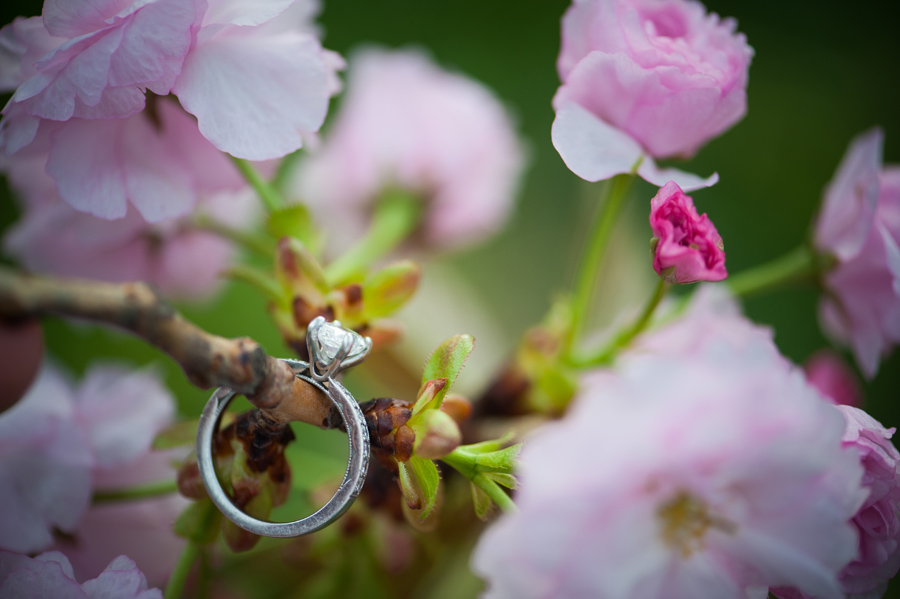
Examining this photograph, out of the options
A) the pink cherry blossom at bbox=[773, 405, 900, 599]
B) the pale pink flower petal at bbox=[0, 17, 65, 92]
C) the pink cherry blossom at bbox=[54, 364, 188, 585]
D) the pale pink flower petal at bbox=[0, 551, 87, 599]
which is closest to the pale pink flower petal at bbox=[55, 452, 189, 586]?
the pink cherry blossom at bbox=[54, 364, 188, 585]

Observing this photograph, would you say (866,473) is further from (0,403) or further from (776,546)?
(0,403)

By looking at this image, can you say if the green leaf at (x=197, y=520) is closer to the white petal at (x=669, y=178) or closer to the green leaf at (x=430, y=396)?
the green leaf at (x=430, y=396)

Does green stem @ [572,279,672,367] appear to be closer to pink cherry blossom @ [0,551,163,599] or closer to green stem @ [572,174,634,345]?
green stem @ [572,174,634,345]

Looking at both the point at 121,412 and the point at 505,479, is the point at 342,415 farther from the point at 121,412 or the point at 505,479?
the point at 121,412

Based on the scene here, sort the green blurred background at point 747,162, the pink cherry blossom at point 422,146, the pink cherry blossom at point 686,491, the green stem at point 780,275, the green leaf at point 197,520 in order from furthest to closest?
Result: 1. the green blurred background at point 747,162
2. the pink cherry blossom at point 422,146
3. the green stem at point 780,275
4. the green leaf at point 197,520
5. the pink cherry blossom at point 686,491

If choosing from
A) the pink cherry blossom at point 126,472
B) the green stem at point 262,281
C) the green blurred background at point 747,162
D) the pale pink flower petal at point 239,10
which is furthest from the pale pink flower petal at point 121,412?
the green blurred background at point 747,162

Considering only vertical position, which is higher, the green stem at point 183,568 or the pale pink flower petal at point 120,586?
the pale pink flower petal at point 120,586

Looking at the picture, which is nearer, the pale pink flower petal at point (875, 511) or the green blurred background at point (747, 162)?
the pale pink flower petal at point (875, 511)
